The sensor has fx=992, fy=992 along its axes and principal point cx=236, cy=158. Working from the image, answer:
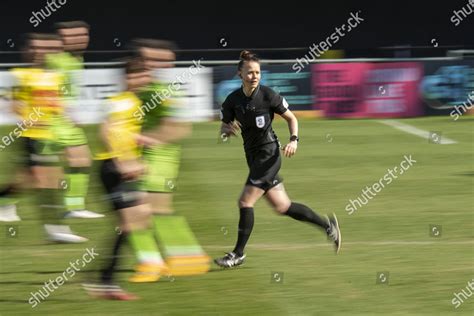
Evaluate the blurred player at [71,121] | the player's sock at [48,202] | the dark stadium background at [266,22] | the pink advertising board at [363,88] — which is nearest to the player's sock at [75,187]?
the blurred player at [71,121]

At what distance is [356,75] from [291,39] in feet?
42.8

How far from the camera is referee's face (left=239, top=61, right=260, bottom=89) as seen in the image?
30.4 ft

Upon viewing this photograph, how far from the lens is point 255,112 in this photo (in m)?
9.45

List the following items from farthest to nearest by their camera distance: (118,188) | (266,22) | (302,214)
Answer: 1. (266,22)
2. (302,214)
3. (118,188)

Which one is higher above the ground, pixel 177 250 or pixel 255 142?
pixel 255 142

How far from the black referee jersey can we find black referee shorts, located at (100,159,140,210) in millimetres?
1666

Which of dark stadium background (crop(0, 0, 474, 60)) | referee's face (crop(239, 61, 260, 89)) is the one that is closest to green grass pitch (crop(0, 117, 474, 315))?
referee's face (crop(239, 61, 260, 89))

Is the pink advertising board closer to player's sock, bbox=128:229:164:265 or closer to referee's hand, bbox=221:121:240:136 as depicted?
referee's hand, bbox=221:121:240:136

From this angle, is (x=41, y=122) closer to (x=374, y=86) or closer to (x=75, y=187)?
(x=75, y=187)

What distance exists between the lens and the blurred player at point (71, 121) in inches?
439

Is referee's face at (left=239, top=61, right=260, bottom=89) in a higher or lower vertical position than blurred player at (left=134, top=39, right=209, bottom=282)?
higher

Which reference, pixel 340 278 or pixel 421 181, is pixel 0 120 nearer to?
pixel 421 181

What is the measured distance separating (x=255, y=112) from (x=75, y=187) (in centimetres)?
327

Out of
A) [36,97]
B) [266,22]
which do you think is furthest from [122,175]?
[266,22]
